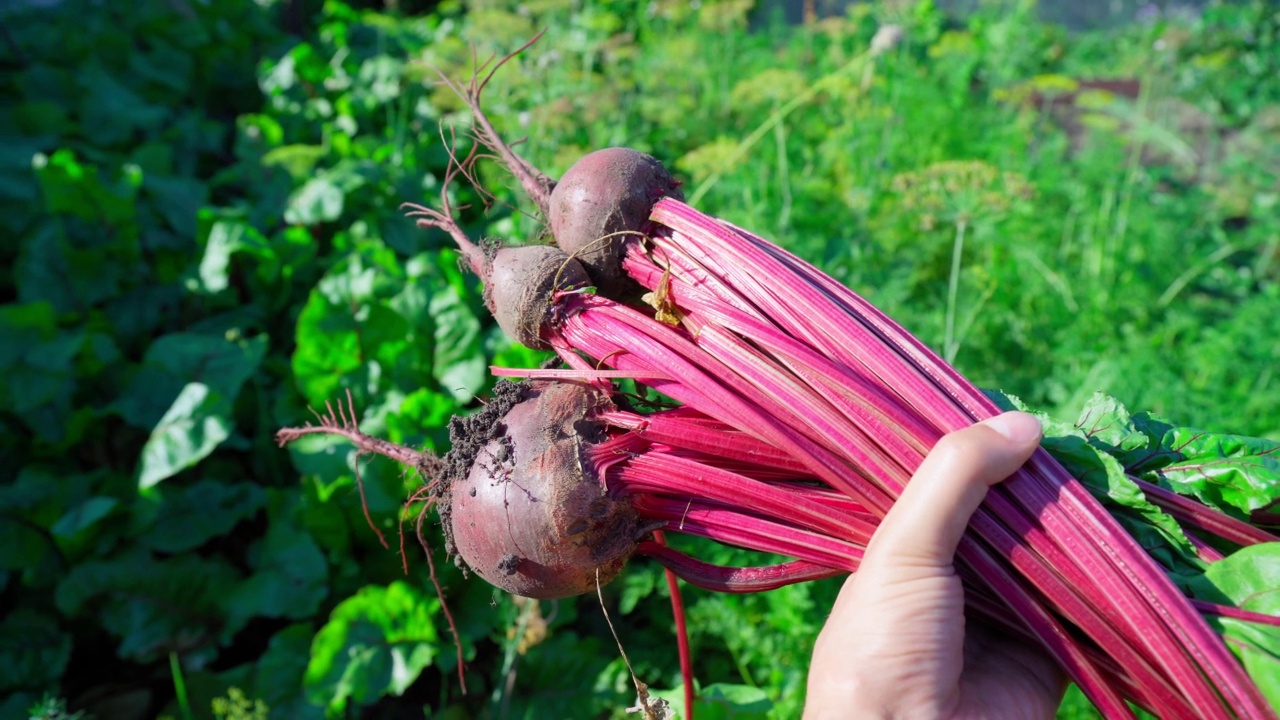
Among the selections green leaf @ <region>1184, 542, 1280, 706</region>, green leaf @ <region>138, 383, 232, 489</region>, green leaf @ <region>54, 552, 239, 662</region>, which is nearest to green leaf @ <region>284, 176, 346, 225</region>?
green leaf @ <region>138, 383, 232, 489</region>

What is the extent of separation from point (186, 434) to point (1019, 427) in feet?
10.3

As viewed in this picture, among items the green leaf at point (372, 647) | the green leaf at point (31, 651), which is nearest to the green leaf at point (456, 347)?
the green leaf at point (372, 647)

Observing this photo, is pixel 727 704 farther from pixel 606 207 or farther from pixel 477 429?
pixel 606 207

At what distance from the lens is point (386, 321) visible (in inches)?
137

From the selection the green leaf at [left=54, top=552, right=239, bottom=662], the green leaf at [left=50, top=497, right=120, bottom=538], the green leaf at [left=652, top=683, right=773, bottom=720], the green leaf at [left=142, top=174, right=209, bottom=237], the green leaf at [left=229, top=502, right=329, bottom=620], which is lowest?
the green leaf at [left=54, top=552, right=239, bottom=662]

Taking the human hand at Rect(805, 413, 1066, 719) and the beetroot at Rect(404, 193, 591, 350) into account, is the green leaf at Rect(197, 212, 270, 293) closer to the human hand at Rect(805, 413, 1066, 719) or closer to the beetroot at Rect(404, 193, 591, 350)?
the beetroot at Rect(404, 193, 591, 350)

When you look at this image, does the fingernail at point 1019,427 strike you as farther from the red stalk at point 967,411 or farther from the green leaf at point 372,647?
the green leaf at point 372,647

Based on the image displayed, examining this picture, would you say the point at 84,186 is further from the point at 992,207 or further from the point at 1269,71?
the point at 1269,71

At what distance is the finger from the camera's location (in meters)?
1.31

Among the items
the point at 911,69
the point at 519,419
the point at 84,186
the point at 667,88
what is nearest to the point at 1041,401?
the point at 519,419

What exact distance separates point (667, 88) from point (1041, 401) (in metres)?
3.58

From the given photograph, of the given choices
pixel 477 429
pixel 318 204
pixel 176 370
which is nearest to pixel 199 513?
pixel 176 370

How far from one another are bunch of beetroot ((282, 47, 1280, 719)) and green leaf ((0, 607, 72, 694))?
2092 millimetres

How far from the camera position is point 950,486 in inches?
51.6
